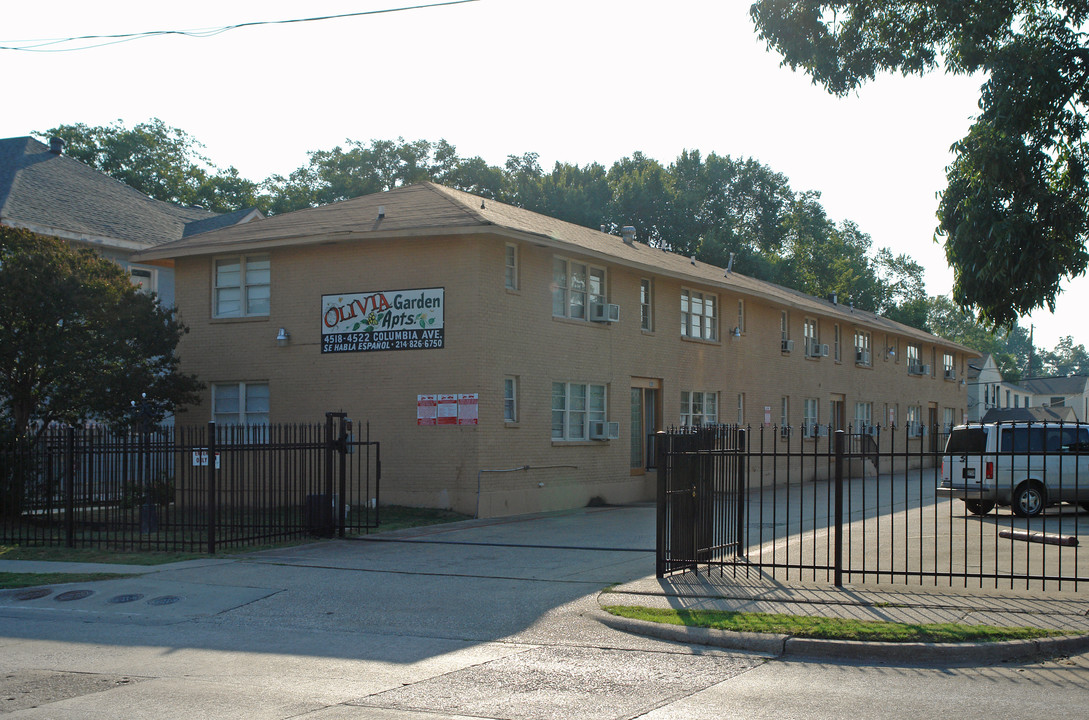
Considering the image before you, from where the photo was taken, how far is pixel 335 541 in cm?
1644

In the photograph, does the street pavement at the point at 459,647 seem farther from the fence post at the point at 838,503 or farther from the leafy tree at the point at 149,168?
the leafy tree at the point at 149,168

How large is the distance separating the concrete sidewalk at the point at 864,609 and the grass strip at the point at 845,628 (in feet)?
0.43

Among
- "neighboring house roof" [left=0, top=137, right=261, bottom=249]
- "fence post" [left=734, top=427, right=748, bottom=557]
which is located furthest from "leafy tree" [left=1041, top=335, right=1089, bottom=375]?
"fence post" [left=734, top=427, right=748, bottom=557]

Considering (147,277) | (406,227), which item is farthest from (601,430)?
(147,277)

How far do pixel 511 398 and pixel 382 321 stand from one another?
3.11 metres

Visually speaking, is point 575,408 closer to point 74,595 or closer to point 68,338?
point 68,338

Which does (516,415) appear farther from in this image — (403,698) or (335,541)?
(403,698)

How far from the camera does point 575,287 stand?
23.7 m

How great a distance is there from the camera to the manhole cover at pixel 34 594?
39.3 feet

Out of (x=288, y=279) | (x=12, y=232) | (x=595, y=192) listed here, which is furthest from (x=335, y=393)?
(x=595, y=192)

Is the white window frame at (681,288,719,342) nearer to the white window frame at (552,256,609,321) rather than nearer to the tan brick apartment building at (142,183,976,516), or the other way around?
the tan brick apartment building at (142,183,976,516)

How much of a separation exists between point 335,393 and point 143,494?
15.7 feet

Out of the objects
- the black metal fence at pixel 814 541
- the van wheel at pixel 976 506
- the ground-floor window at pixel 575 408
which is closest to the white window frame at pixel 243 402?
the ground-floor window at pixel 575 408

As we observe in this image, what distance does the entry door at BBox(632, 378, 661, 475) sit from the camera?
25953mm
